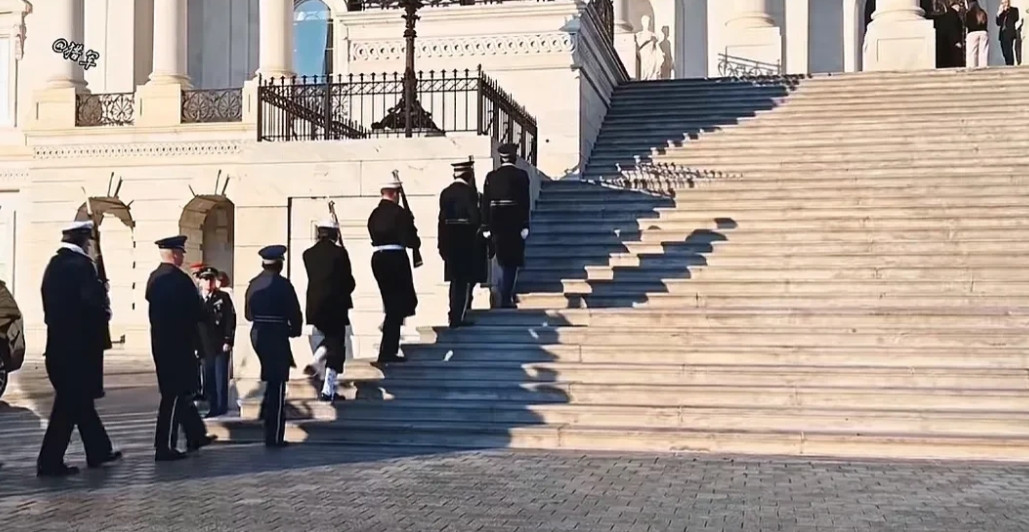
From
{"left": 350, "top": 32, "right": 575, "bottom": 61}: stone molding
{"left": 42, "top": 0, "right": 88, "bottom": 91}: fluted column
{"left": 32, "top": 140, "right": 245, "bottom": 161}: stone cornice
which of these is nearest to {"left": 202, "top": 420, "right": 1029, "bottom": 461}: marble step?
{"left": 350, "top": 32, "right": 575, "bottom": 61}: stone molding

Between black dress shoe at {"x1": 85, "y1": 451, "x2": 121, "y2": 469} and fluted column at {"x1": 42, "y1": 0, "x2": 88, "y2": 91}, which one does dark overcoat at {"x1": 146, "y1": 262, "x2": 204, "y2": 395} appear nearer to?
black dress shoe at {"x1": 85, "y1": 451, "x2": 121, "y2": 469}

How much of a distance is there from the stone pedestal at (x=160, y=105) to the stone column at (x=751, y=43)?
43.0 ft

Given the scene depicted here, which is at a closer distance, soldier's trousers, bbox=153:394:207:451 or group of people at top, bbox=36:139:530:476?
group of people at top, bbox=36:139:530:476

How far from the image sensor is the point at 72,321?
8.82 m

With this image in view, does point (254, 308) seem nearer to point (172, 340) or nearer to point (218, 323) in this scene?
point (172, 340)

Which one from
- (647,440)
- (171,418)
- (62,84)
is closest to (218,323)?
(171,418)

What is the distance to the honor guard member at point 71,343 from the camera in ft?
28.3

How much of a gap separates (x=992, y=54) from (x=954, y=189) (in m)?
16.8

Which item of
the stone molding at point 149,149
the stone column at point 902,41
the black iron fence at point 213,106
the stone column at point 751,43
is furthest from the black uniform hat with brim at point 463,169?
the black iron fence at point 213,106

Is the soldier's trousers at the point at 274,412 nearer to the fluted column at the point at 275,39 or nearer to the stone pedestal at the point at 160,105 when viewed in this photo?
the fluted column at the point at 275,39

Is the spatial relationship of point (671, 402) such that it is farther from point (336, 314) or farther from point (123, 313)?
point (123, 313)

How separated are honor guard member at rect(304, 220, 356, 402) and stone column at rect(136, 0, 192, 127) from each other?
59.3 feet

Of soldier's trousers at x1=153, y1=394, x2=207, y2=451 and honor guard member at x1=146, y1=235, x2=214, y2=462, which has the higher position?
honor guard member at x1=146, y1=235, x2=214, y2=462

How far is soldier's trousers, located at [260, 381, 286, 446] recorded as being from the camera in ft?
32.3
